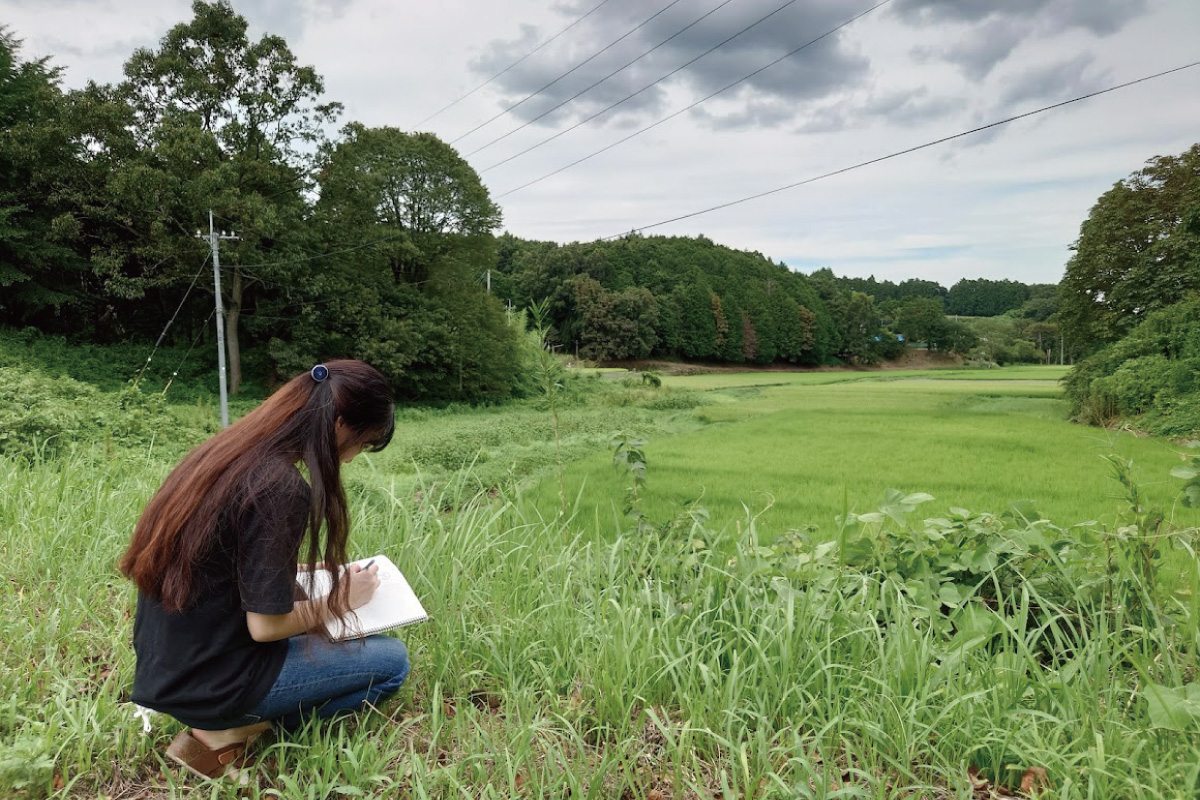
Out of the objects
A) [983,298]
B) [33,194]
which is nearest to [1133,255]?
[33,194]

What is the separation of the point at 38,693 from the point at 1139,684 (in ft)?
11.2

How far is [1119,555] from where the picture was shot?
7.98 feet

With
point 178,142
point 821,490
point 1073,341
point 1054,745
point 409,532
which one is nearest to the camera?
point 1054,745

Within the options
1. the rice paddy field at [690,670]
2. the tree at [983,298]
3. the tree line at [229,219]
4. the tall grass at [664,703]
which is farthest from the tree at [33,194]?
the tree at [983,298]

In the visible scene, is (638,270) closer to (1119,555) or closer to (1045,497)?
(1045,497)

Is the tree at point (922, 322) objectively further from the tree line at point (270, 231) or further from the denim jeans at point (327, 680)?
the denim jeans at point (327, 680)

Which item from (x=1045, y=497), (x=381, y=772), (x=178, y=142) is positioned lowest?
(x=1045, y=497)

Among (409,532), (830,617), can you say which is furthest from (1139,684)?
(409,532)

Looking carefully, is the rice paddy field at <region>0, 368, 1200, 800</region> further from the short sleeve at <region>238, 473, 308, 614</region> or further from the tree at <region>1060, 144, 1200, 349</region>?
the tree at <region>1060, 144, 1200, 349</region>

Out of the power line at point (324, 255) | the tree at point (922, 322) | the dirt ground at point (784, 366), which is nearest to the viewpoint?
the power line at point (324, 255)

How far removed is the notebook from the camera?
6.37ft

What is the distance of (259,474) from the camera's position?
159 cm

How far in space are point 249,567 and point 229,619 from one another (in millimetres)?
218

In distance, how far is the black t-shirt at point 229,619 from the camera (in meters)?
1.57
